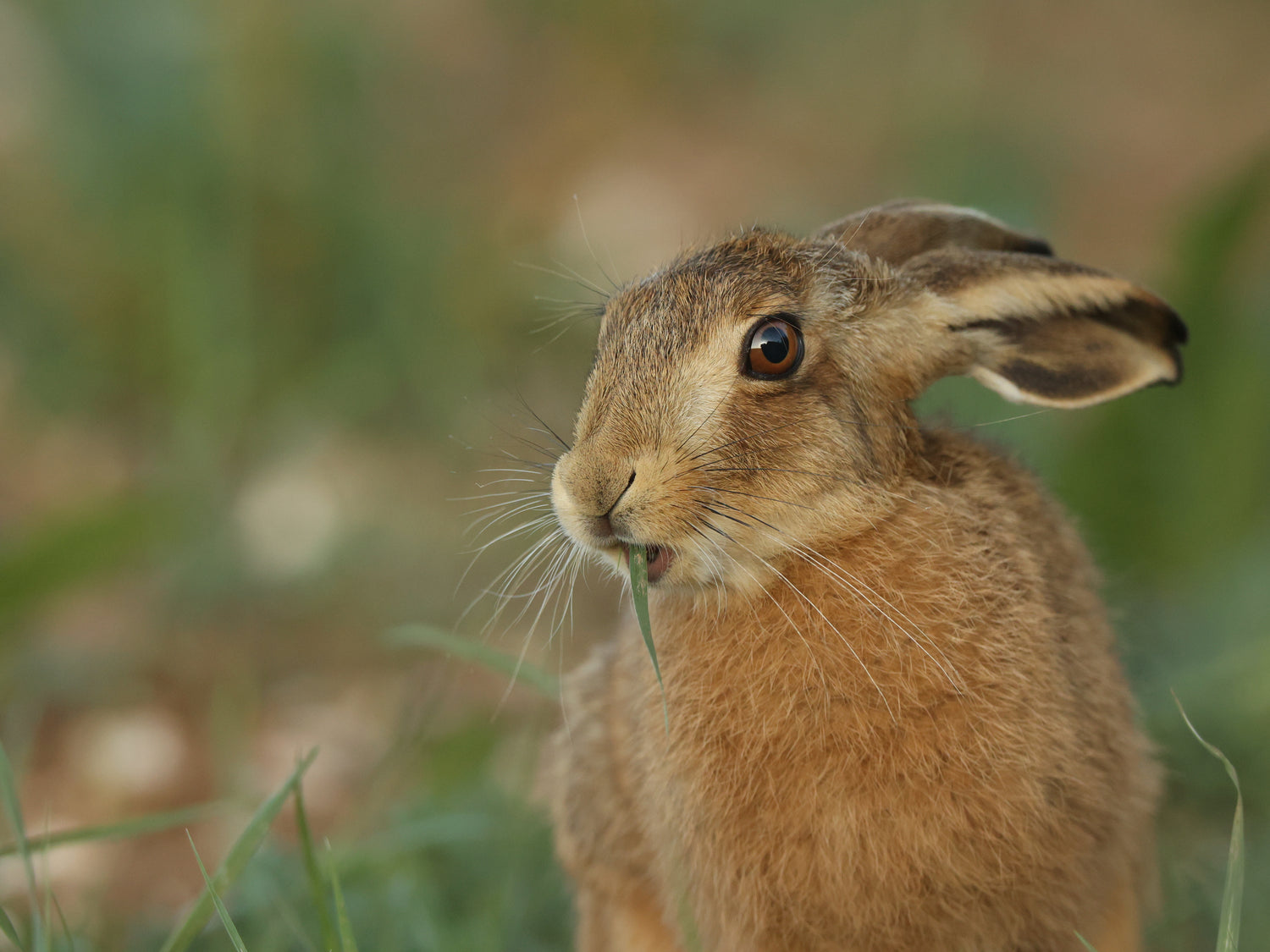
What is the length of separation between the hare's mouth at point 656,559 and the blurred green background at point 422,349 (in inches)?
42.0

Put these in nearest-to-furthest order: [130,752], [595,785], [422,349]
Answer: [595,785] < [130,752] < [422,349]

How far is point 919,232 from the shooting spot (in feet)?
10.0

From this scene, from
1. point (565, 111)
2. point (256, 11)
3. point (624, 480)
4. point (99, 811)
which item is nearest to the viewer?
point (624, 480)

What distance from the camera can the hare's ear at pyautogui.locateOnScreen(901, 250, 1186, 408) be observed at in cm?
260

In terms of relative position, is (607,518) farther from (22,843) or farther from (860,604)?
(22,843)

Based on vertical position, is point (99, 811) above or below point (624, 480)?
below

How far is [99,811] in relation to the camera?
13.3 feet

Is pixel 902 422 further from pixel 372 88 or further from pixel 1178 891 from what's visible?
pixel 372 88

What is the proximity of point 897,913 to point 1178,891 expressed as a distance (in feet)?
4.21

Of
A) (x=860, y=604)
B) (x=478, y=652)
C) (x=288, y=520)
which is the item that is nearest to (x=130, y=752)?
(x=288, y=520)

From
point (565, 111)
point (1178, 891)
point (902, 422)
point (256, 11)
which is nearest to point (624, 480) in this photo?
point (902, 422)

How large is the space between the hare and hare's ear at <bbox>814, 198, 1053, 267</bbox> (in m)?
0.23

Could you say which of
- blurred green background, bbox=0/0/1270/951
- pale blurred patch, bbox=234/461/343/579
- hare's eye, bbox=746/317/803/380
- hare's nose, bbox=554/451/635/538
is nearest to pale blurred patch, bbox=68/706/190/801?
blurred green background, bbox=0/0/1270/951

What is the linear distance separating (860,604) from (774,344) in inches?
20.4
